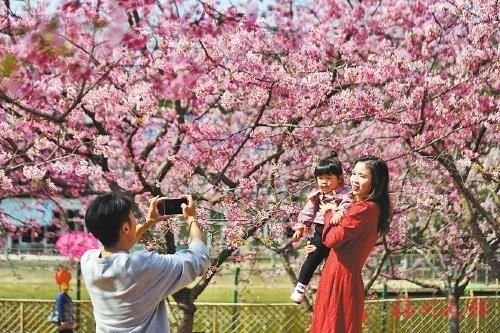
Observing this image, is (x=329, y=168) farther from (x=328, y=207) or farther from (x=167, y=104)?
(x=167, y=104)

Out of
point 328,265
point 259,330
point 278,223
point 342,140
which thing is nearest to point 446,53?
point 342,140

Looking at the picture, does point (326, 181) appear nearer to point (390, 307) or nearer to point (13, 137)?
point (13, 137)

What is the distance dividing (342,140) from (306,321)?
3972 millimetres

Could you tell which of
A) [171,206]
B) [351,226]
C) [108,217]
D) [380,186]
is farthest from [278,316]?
[108,217]

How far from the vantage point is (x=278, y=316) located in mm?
9859

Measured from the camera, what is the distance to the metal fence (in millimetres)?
9789

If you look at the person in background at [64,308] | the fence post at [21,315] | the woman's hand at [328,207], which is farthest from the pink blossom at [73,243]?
the woman's hand at [328,207]

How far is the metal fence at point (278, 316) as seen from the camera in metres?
9.79

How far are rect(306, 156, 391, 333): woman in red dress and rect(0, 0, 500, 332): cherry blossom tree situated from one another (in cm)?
194

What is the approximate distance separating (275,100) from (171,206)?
151 inches

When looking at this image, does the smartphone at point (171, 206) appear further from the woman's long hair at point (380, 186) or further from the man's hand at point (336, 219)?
the woman's long hair at point (380, 186)

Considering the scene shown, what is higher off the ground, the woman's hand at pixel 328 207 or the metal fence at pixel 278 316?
the woman's hand at pixel 328 207

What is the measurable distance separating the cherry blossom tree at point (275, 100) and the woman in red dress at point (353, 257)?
1.94 metres

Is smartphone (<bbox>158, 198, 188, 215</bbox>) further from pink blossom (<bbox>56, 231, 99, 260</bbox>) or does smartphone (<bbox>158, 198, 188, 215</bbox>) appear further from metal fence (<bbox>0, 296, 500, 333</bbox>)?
metal fence (<bbox>0, 296, 500, 333</bbox>)
